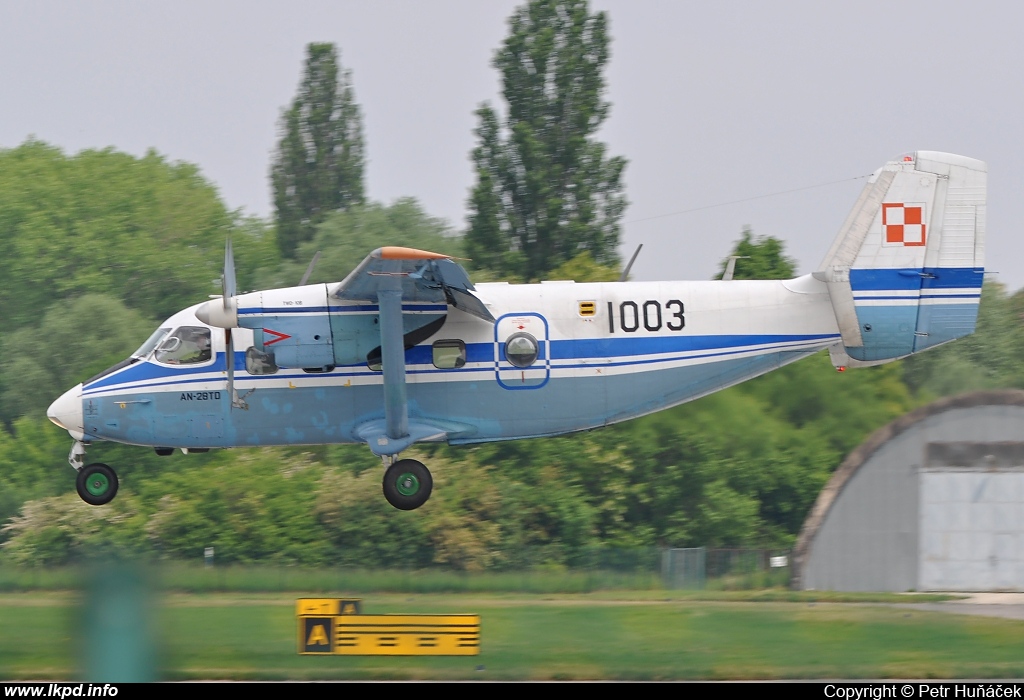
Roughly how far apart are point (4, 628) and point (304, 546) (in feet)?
26.5

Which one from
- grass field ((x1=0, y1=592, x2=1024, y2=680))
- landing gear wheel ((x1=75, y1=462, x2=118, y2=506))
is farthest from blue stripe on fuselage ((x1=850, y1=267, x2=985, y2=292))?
A: landing gear wheel ((x1=75, y1=462, x2=118, y2=506))

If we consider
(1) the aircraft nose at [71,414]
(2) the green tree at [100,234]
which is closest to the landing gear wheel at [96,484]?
(1) the aircraft nose at [71,414]

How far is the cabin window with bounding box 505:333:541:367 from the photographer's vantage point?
17.7 m

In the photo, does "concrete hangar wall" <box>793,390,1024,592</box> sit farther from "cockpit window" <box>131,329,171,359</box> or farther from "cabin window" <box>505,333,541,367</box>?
"cockpit window" <box>131,329,171,359</box>

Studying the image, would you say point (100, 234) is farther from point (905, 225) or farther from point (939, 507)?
point (905, 225)

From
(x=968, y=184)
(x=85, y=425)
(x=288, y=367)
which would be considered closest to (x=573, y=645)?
(x=288, y=367)

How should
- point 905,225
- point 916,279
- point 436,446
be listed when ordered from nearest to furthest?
point 916,279 < point 905,225 < point 436,446

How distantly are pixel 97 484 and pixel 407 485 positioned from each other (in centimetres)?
466

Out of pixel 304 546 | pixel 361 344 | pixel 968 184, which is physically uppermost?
pixel 968 184

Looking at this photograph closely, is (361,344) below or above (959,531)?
above

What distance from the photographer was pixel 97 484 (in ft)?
60.7

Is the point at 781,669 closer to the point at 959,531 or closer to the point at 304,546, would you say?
the point at 959,531

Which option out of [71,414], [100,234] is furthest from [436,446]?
[100,234]

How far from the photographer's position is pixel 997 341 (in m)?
31.7
